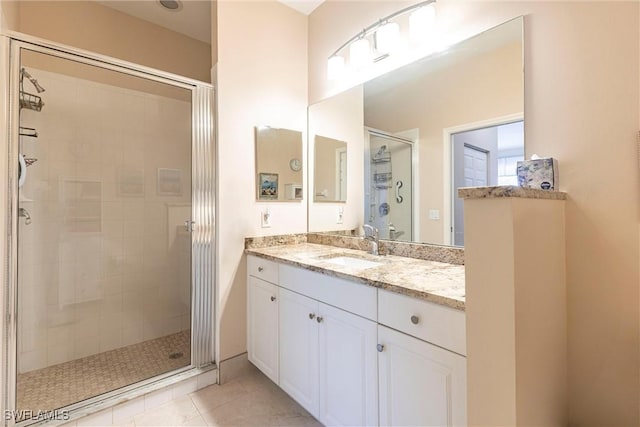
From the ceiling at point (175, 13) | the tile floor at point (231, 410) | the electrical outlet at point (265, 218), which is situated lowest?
the tile floor at point (231, 410)

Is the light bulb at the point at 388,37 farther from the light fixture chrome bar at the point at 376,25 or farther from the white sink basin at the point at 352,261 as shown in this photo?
the white sink basin at the point at 352,261

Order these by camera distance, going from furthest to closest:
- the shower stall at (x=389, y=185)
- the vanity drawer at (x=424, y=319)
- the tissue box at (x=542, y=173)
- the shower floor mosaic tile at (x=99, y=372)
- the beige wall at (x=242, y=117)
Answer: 1. the beige wall at (x=242, y=117)
2. the shower stall at (x=389, y=185)
3. the shower floor mosaic tile at (x=99, y=372)
4. the tissue box at (x=542, y=173)
5. the vanity drawer at (x=424, y=319)

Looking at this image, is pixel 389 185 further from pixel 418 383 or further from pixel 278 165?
pixel 418 383

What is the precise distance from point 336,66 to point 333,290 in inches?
60.9

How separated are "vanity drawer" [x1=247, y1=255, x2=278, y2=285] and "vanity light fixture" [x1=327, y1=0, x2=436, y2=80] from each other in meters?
1.39

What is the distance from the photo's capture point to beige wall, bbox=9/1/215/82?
203cm

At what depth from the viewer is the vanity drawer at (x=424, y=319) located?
93 cm

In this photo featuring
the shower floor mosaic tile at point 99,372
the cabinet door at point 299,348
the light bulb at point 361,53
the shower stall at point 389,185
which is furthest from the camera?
the light bulb at point 361,53

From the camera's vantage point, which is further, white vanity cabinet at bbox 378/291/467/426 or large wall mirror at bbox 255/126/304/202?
large wall mirror at bbox 255/126/304/202

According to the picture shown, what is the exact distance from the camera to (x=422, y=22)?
1524mm

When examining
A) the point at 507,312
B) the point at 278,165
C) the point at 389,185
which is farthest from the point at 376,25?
the point at 507,312

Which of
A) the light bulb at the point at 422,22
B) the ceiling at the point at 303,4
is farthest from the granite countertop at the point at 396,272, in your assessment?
the ceiling at the point at 303,4

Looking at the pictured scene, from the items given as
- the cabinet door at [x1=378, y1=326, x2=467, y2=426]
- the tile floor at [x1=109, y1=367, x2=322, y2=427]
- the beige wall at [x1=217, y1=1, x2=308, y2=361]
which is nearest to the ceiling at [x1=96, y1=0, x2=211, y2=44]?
the beige wall at [x1=217, y1=1, x2=308, y2=361]

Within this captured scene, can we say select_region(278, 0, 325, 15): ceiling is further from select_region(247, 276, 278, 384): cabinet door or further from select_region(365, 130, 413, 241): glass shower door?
select_region(247, 276, 278, 384): cabinet door
